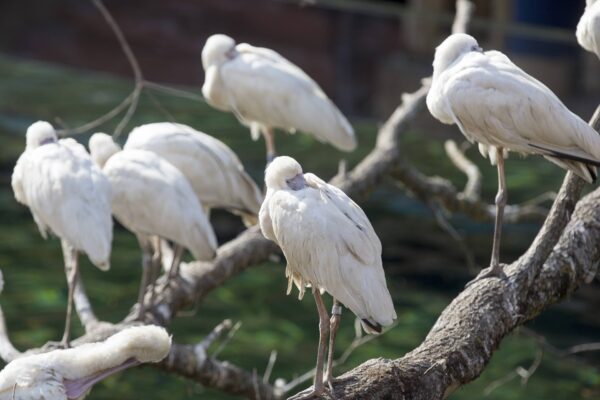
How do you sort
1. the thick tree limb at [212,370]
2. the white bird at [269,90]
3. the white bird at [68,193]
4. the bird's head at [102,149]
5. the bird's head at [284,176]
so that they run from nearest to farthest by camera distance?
the bird's head at [284,176] < the white bird at [68,193] < the thick tree limb at [212,370] < the bird's head at [102,149] < the white bird at [269,90]

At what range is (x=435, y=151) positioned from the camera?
515 inches

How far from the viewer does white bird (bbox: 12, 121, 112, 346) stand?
4.38m

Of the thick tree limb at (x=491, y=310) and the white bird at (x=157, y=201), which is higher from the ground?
the thick tree limb at (x=491, y=310)

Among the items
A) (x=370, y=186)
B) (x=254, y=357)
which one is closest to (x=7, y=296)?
(x=254, y=357)

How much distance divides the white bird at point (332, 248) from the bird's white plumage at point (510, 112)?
70 centimetres

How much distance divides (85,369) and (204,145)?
1910mm

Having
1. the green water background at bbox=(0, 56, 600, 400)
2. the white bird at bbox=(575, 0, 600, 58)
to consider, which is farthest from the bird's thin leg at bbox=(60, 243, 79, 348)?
the green water background at bbox=(0, 56, 600, 400)

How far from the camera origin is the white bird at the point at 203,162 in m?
5.25

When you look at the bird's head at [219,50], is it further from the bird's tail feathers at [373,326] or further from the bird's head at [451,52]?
the bird's tail feathers at [373,326]

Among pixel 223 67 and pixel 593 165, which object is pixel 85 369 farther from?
pixel 223 67

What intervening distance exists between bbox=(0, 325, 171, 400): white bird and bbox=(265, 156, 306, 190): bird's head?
53 cm

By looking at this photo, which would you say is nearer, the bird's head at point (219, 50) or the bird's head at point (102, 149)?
the bird's head at point (102, 149)

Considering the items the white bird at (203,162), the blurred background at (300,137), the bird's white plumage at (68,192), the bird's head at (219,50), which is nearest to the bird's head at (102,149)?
the white bird at (203,162)

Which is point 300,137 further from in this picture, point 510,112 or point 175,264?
point 510,112
